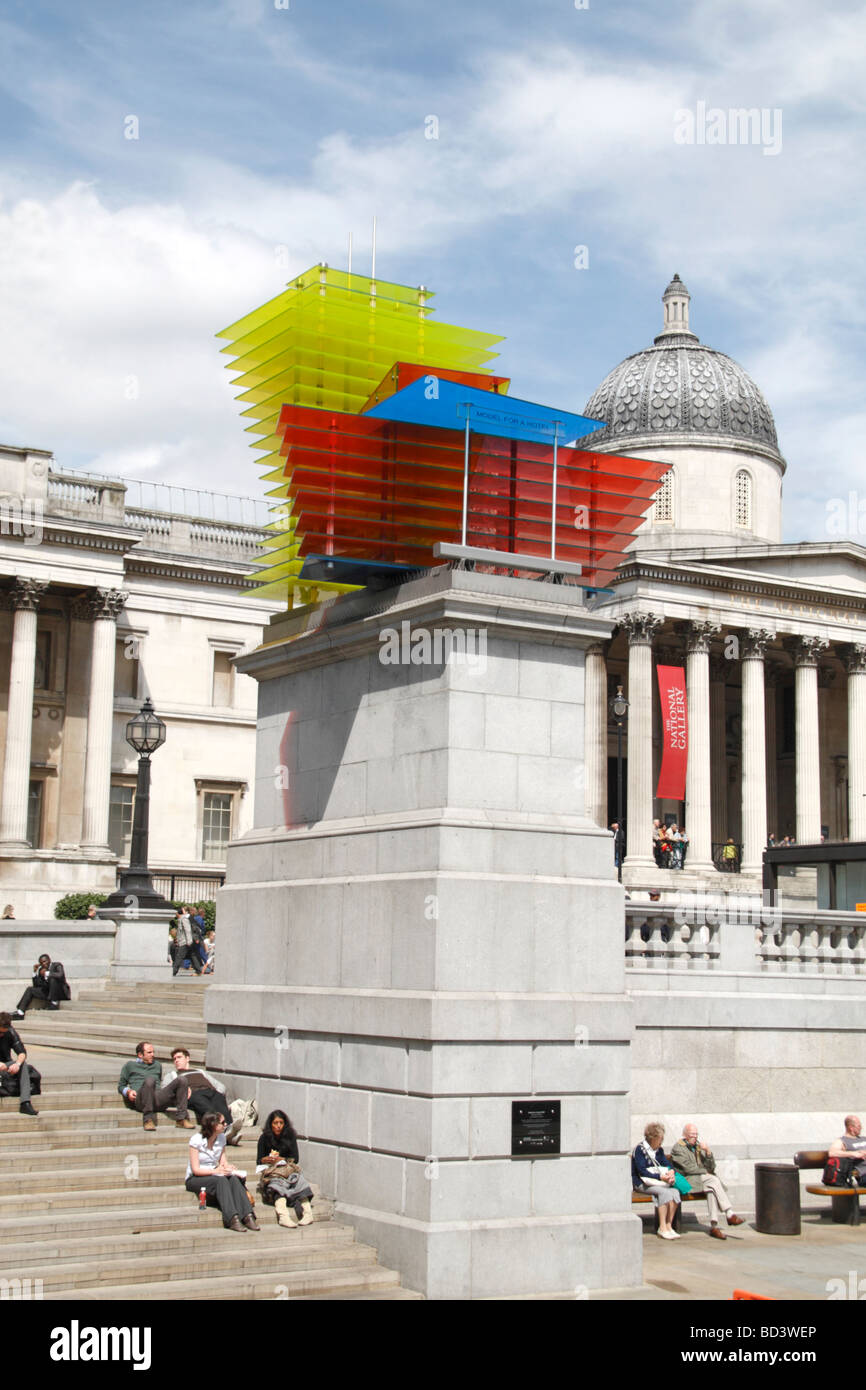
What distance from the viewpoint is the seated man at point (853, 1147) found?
19.1 m

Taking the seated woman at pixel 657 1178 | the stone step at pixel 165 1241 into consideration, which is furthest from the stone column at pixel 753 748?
the stone step at pixel 165 1241

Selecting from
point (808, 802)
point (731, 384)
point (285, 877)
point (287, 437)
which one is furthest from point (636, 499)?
point (731, 384)

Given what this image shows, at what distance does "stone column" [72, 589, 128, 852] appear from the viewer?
51188 millimetres

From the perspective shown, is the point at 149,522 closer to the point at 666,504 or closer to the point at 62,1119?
the point at 666,504

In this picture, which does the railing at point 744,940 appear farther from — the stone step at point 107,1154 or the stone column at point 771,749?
the stone column at point 771,749

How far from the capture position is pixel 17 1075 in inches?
607

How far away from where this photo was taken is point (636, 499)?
15914mm

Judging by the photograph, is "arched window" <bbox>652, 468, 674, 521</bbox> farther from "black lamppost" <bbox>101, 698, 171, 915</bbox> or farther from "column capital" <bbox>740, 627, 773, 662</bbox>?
"black lamppost" <bbox>101, 698, 171, 915</bbox>

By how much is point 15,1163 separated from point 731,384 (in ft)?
198

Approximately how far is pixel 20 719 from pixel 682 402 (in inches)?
1285

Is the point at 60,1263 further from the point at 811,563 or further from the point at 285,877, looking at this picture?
the point at 811,563

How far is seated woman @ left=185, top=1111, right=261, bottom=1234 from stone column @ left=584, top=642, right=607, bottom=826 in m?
42.0

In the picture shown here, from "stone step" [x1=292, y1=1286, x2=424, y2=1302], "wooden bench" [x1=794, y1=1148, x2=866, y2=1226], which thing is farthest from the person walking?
"stone step" [x1=292, y1=1286, x2=424, y2=1302]
